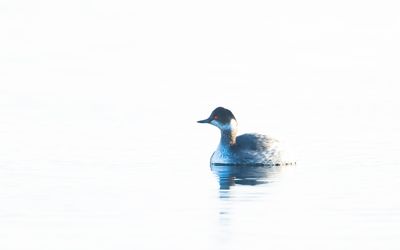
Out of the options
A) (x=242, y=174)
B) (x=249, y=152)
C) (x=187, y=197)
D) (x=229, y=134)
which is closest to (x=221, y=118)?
(x=229, y=134)

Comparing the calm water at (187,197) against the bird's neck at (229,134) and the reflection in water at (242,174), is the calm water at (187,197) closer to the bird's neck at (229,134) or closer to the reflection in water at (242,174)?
the reflection in water at (242,174)

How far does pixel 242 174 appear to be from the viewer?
2784 cm

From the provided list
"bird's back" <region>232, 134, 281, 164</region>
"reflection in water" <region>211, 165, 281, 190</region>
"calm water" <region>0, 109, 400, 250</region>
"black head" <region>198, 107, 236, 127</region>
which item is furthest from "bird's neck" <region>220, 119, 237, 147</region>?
"reflection in water" <region>211, 165, 281, 190</region>

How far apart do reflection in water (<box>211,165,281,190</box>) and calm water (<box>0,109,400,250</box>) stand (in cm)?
2

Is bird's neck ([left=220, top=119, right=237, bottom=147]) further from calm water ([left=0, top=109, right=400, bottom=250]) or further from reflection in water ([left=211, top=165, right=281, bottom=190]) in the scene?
reflection in water ([left=211, top=165, right=281, bottom=190])

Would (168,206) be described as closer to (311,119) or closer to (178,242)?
(178,242)

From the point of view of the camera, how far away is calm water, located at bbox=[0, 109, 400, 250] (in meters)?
18.8

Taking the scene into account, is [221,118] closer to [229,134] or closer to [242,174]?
[229,134]

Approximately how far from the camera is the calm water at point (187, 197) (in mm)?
18828

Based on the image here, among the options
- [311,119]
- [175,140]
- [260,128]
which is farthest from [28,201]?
[311,119]

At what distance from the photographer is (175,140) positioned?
3622cm

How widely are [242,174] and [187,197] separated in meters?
4.71

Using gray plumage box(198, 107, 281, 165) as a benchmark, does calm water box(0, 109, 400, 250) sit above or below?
below

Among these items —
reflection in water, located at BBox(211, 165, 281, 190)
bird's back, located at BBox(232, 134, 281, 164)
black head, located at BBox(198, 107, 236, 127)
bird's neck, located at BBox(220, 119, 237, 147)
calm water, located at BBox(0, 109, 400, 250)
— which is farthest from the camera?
black head, located at BBox(198, 107, 236, 127)
